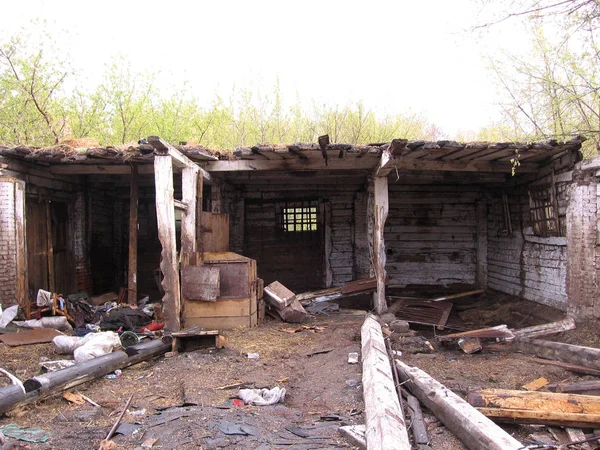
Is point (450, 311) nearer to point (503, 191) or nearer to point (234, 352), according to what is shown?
point (503, 191)

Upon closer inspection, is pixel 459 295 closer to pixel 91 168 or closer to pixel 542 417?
pixel 542 417

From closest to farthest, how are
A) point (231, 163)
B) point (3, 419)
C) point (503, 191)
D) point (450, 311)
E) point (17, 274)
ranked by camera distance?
1. point (3, 419)
2. point (17, 274)
3. point (231, 163)
4. point (450, 311)
5. point (503, 191)

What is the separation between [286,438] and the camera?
3502 millimetres

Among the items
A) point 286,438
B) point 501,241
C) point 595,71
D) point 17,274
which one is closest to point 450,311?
point 501,241

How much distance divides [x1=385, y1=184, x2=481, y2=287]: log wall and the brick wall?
8049mm

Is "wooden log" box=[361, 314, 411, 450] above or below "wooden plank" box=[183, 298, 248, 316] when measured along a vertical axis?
below

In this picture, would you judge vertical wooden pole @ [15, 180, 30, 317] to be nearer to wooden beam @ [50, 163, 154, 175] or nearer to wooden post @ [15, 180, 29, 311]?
wooden post @ [15, 180, 29, 311]

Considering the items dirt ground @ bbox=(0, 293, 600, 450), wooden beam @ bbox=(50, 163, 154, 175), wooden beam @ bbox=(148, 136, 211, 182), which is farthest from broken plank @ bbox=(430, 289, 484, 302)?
wooden beam @ bbox=(50, 163, 154, 175)

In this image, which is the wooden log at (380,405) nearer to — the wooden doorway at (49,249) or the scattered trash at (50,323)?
the scattered trash at (50,323)

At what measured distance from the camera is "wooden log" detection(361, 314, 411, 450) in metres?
3.01

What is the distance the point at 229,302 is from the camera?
7418 millimetres

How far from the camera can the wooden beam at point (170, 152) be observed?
20.1ft

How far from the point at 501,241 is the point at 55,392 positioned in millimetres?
9597

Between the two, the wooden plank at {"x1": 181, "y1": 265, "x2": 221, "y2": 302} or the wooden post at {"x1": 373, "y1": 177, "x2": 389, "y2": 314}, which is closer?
the wooden plank at {"x1": 181, "y1": 265, "x2": 221, "y2": 302}
